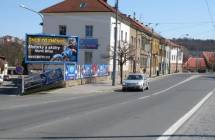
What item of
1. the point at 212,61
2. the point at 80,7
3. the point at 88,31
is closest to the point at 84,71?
the point at 88,31

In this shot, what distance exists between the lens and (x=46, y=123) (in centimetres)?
1616

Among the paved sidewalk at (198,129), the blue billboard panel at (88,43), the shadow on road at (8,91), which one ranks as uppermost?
the blue billboard panel at (88,43)

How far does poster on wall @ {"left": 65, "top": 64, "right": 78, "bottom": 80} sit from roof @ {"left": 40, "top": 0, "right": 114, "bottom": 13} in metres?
19.5

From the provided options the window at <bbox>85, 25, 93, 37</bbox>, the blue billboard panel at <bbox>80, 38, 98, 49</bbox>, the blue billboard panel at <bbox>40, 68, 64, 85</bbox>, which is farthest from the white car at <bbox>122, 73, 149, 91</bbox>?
the window at <bbox>85, 25, 93, 37</bbox>

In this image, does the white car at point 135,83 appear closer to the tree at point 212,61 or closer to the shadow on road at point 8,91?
the shadow on road at point 8,91

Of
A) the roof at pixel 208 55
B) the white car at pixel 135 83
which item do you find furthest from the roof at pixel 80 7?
the roof at pixel 208 55

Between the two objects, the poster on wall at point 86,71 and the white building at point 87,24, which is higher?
the white building at point 87,24

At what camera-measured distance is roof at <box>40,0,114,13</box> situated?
65.2m

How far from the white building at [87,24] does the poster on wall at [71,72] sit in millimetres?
17002

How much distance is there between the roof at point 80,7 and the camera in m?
65.2

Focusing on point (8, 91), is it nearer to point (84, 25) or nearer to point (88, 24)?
point (84, 25)

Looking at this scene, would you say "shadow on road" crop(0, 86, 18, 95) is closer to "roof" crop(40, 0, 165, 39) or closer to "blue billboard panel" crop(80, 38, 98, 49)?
"blue billboard panel" crop(80, 38, 98, 49)

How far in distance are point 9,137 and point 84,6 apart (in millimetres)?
54643

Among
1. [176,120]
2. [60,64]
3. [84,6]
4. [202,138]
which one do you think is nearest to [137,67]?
[84,6]
